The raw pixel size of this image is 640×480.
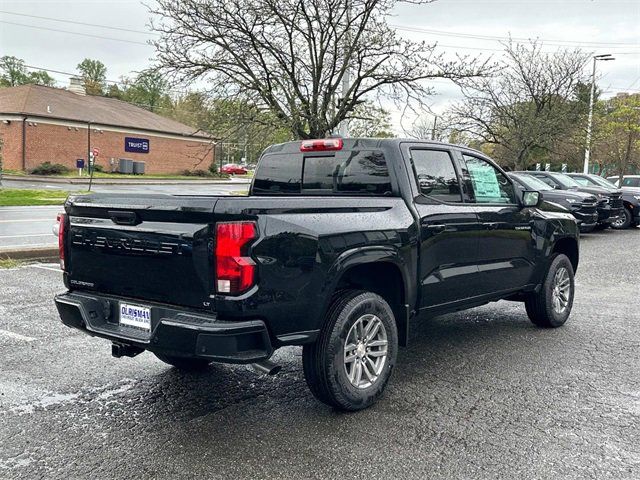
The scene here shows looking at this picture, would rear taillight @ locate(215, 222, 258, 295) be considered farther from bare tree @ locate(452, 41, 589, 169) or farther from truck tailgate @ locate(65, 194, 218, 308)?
bare tree @ locate(452, 41, 589, 169)

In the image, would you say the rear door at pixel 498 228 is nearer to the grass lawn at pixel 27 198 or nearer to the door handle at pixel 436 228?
the door handle at pixel 436 228

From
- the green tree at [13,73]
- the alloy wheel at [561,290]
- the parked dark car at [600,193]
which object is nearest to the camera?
the alloy wheel at [561,290]

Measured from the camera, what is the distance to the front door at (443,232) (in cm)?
468

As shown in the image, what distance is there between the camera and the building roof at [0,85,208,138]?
43469 mm

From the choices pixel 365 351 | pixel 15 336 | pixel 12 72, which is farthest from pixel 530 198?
pixel 12 72

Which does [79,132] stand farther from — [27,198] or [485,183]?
[485,183]

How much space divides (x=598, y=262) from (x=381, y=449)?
9881mm

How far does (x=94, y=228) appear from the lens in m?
3.88

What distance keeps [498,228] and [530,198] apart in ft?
2.21

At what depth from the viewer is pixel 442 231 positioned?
480 cm

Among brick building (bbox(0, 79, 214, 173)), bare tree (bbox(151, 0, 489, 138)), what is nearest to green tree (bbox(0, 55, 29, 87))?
brick building (bbox(0, 79, 214, 173))

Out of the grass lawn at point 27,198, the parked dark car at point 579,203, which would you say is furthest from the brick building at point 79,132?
the parked dark car at point 579,203

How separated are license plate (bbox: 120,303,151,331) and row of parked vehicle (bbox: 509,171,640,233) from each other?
1182 centimetres

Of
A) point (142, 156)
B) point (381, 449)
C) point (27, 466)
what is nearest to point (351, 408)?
point (381, 449)
